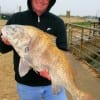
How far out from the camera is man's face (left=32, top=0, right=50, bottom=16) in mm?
4317

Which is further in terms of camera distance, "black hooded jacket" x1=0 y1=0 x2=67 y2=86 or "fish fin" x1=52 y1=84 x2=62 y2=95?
"black hooded jacket" x1=0 y1=0 x2=67 y2=86

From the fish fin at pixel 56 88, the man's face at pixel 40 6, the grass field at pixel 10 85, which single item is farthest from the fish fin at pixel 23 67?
the grass field at pixel 10 85

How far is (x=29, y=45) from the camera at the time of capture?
3.75 meters

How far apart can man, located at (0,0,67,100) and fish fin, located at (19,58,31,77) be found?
0.18 metres

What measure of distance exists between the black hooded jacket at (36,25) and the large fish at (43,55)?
18.7 inches

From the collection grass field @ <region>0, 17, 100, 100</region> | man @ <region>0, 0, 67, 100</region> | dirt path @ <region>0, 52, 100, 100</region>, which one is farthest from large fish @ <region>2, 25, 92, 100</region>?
grass field @ <region>0, 17, 100, 100</region>

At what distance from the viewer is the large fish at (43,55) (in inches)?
147

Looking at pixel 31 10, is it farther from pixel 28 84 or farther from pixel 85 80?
pixel 85 80

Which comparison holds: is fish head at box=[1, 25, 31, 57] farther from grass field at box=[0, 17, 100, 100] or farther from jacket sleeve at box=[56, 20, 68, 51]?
grass field at box=[0, 17, 100, 100]

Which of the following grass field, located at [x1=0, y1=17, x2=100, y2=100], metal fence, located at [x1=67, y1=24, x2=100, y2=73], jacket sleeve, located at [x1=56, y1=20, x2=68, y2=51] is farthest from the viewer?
metal fence, located at [x1=67, y1=24, x2=100, y2=73]

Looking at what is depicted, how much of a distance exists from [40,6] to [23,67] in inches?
30.4

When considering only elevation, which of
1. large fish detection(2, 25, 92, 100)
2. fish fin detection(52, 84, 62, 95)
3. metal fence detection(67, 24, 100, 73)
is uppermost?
large fish detection(2, 25, 92, 100)

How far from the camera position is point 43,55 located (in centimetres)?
373

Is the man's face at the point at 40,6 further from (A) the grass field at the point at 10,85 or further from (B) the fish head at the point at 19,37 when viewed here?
(A) the grass field at the point at 10,85
